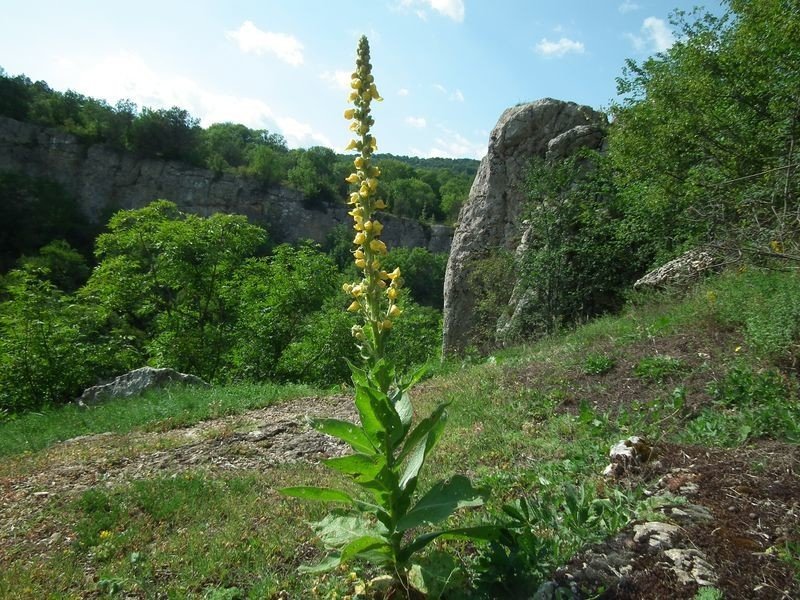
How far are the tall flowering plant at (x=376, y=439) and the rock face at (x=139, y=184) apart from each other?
55024 mm

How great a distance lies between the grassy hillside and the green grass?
8cm

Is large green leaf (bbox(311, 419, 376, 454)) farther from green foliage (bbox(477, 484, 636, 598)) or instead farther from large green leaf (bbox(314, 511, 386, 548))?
green foliage (bbox(477, 484, 636, 598))

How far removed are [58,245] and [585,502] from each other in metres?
47.2

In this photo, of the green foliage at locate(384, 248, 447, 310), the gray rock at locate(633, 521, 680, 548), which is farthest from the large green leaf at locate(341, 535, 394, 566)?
the green foliage at locate(384, 248, 447, 310)

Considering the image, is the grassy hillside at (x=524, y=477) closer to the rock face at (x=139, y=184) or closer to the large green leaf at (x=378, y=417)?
the large green leaf at (x=378, y=417)

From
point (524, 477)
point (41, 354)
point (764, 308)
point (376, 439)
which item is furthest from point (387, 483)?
point (41, 354)

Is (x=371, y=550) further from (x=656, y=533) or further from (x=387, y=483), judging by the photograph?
(x=656, y=533)

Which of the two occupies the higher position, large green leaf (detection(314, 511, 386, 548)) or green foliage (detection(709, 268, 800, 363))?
green foliage (detection(709, 268, 800, 363))

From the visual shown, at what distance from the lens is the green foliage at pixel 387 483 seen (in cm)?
264

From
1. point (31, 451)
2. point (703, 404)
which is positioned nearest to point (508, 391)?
point (703, 404)

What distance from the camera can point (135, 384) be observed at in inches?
462

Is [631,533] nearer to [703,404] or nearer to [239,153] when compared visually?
[703,404]

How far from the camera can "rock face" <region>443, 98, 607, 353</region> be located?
16.1 m

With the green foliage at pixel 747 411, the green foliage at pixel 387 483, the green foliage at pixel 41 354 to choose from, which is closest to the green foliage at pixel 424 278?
the green foliage at pixel 41 354
